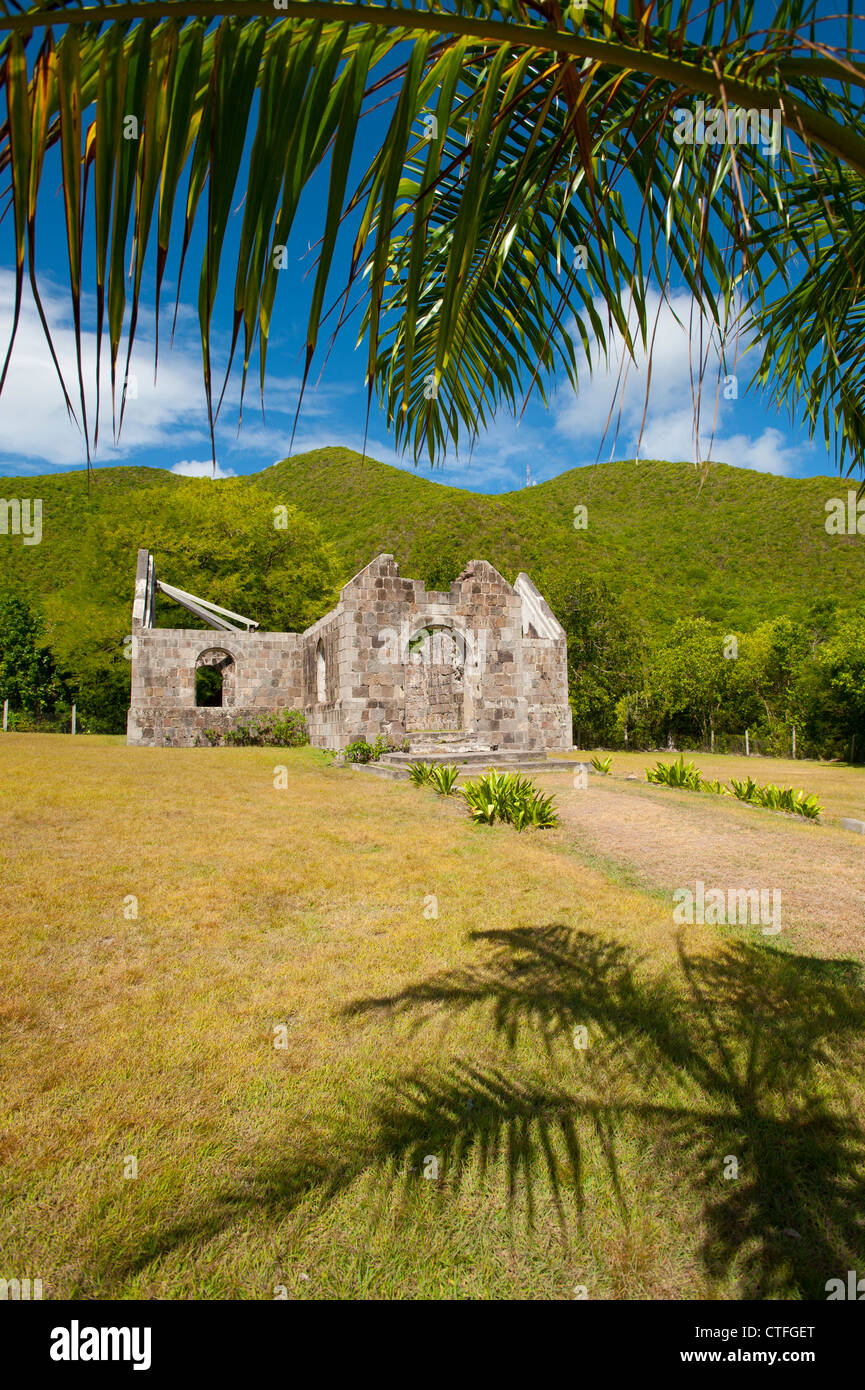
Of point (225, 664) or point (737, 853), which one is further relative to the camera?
point (225, 664)

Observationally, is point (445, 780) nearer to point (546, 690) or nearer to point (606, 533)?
point (546, 690)

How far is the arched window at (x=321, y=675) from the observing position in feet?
60.3

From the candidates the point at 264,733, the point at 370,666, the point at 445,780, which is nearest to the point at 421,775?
the point at 445,780

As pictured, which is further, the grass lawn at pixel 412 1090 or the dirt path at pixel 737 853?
the dirt path at pixel 737 853

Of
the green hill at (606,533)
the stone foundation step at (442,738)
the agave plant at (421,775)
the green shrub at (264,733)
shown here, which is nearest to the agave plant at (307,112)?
the agave plant at (421,775)

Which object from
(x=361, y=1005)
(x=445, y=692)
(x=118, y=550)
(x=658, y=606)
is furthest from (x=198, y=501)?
(x=361, y=1005)

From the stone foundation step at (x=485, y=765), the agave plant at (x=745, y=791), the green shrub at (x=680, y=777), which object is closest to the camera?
the agave plant at (x=745, y=791)

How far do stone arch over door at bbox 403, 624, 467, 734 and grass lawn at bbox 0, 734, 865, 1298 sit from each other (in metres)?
20.5

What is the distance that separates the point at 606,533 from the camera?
54.5 metres

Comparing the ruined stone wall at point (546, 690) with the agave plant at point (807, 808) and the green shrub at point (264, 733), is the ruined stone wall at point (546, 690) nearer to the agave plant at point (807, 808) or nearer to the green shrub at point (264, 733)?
the green shrub at point (264, 733)

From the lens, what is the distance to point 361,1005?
3838 mm

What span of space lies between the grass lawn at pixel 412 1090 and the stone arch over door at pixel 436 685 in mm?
20469

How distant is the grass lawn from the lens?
221 cm

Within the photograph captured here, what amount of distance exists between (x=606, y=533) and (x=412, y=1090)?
5502 cm
